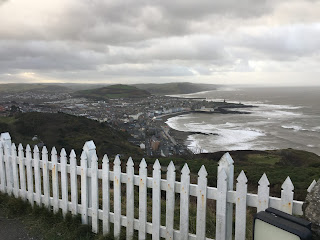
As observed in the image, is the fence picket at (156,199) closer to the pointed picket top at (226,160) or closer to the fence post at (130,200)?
the fence post at (130,200)

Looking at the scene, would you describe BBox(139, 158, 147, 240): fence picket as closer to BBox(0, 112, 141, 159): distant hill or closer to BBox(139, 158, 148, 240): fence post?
BBox(139, 158, 148, 240): fence post

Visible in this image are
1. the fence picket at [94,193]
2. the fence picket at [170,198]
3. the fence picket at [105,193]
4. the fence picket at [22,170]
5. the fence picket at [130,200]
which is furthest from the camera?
the fence picket at [22,170]

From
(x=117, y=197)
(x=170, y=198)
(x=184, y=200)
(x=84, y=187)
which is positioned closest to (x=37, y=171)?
(x=84, y=187)

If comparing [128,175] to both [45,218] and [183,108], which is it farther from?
[183,108]

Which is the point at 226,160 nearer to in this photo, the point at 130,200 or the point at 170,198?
the point at 170,198

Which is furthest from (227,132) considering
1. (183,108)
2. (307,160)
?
(183,108)

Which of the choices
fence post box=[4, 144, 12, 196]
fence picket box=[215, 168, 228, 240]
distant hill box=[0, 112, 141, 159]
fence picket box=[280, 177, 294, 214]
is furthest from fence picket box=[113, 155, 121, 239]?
distant hill box=[0, 112, 141, 159]

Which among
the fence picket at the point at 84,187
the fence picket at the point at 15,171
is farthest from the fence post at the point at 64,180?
the fence picket at the point at 15,171
